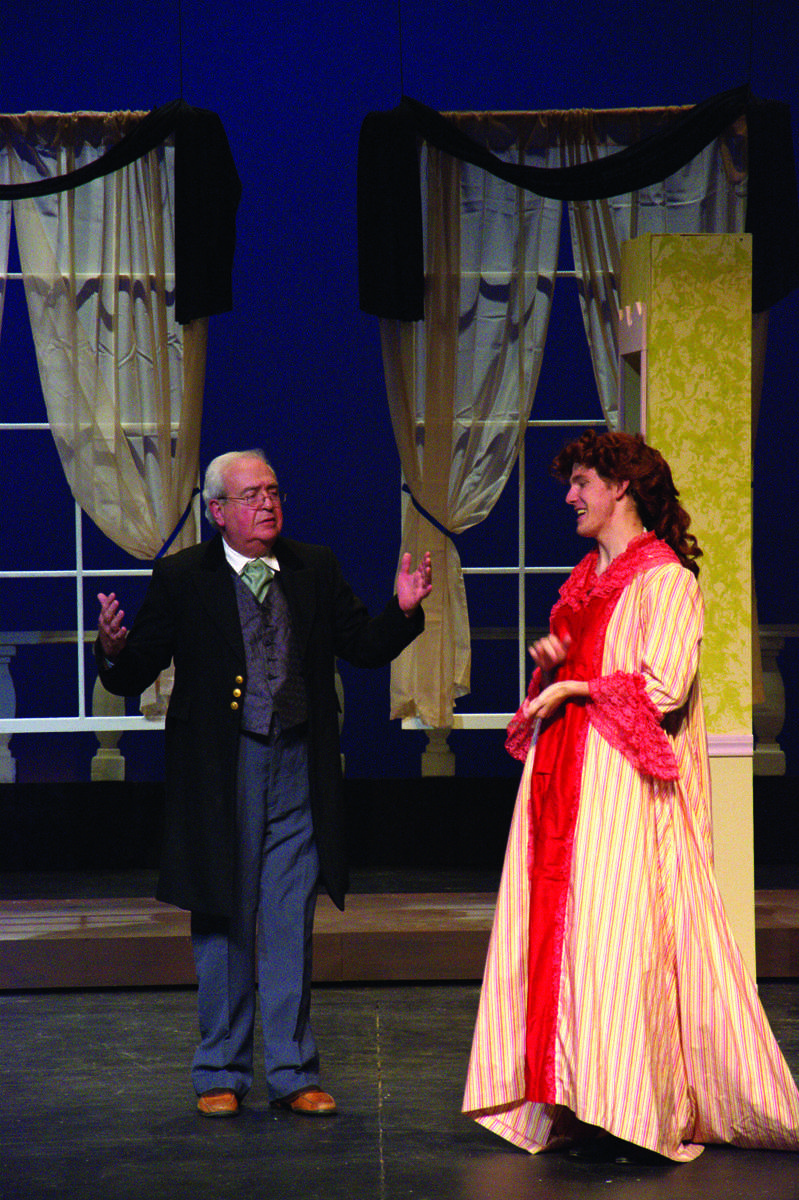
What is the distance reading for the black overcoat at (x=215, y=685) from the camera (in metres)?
3.18

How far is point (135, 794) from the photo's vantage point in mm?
5949

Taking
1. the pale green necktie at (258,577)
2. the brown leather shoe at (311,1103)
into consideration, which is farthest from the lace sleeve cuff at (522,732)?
the brown leather shoe at (311,1103)

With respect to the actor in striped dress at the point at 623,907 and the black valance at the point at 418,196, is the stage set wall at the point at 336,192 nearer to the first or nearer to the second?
the black valance at the point at 418,196

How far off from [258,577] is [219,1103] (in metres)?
1.14

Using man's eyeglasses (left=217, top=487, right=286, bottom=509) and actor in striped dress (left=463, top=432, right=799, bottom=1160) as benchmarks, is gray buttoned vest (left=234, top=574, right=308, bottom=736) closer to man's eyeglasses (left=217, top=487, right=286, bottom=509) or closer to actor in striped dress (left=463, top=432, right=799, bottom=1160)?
man's eyeglasses (left=217, top=487, right=286, bottom=509)

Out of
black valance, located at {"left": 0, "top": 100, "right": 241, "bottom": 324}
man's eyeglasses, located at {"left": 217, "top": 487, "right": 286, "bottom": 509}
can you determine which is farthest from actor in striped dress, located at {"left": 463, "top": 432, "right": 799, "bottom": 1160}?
black valance, located at {"left": 0, "top": 100, "right": 241, "bottom": 324}

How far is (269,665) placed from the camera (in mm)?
3258

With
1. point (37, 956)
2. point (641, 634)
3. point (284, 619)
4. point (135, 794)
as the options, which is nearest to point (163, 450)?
point (135, 794)

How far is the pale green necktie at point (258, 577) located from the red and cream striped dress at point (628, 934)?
2.35 ft

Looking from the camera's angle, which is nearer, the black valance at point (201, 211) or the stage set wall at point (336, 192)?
the black valance at point (201, 211)

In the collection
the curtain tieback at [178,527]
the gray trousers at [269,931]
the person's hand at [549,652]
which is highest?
the curtain tieback at [178,527]

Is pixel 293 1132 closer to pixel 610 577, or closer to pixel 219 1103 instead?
pixel 219 1103

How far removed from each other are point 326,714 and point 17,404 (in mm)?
4073

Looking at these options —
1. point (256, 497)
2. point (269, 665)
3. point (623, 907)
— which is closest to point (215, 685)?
point (269, 665)
